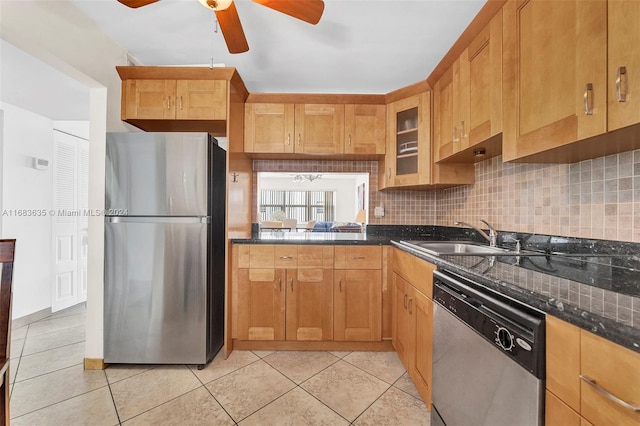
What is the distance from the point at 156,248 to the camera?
6.44ft

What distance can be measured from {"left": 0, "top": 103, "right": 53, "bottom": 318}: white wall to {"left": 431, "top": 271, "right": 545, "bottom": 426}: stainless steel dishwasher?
3.80 meters

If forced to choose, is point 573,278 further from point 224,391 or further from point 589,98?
point 224,391

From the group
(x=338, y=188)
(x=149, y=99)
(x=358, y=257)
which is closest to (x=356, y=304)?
(x=358, y=257)

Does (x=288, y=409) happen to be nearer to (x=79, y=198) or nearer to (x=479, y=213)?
(x=479, y=213)

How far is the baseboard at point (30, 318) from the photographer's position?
8.85 feet

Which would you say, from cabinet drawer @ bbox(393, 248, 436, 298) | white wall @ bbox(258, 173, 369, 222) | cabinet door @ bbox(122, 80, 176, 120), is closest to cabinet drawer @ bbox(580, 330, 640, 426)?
cabinet drawer @ bbox(393, 248, 436, 298)

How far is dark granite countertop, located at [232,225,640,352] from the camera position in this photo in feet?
1.98

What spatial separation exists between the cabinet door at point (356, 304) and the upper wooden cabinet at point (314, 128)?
3.72ft

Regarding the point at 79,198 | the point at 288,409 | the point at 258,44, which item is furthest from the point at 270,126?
the point at 79,198

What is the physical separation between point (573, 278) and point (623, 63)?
0.67 meters

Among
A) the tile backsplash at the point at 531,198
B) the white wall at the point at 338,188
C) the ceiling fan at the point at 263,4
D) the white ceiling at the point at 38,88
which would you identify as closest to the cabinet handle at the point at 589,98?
the tile backsplash at the point at 531,198

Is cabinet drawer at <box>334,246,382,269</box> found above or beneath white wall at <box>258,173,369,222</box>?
beneath

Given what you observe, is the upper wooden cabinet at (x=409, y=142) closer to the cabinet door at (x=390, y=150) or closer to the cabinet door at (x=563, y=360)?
the cabinet door at (x=390, y=150)

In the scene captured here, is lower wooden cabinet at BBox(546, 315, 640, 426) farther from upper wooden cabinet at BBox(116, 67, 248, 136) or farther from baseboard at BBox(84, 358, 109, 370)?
baseboard at BBox(84, 358, 109, 370)
